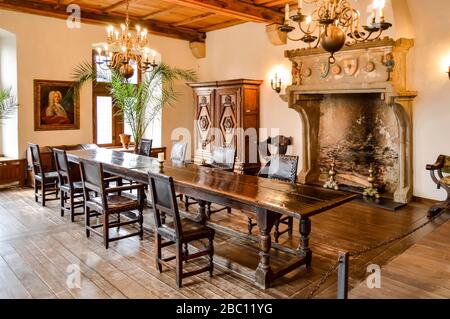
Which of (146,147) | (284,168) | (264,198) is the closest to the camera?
(264,198)

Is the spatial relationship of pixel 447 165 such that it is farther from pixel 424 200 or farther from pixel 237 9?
pixel 237 9

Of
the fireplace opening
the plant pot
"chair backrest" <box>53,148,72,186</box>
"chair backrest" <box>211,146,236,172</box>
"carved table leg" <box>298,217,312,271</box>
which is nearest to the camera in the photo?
"carved table leg" <box>298,217,312,271</box>

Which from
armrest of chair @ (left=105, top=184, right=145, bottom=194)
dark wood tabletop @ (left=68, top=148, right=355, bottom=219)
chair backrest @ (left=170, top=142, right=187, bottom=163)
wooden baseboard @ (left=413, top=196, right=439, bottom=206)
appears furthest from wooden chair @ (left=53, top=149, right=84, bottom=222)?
wooden baseboard @ (left=413, top=196, right=439, bottom=206)

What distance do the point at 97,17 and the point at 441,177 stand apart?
6410mm

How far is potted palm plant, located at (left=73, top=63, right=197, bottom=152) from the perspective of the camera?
734 centimetres

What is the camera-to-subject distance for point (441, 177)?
5.25 metres

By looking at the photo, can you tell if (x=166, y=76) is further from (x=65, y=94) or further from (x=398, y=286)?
(x=398, y=286)

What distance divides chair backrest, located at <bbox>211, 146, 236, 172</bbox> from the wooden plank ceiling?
7.77ft

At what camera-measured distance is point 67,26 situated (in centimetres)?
716

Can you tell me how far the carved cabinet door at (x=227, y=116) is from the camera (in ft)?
24.9

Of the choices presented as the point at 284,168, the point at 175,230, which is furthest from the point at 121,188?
the point at 284,168

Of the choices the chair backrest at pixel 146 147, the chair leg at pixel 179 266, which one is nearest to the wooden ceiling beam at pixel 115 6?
the chair backrest at pixel 146 147

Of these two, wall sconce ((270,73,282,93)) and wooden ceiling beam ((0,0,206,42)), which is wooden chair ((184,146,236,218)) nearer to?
wall sconce ((270,73,282,93))

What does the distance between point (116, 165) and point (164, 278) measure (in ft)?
5.79
